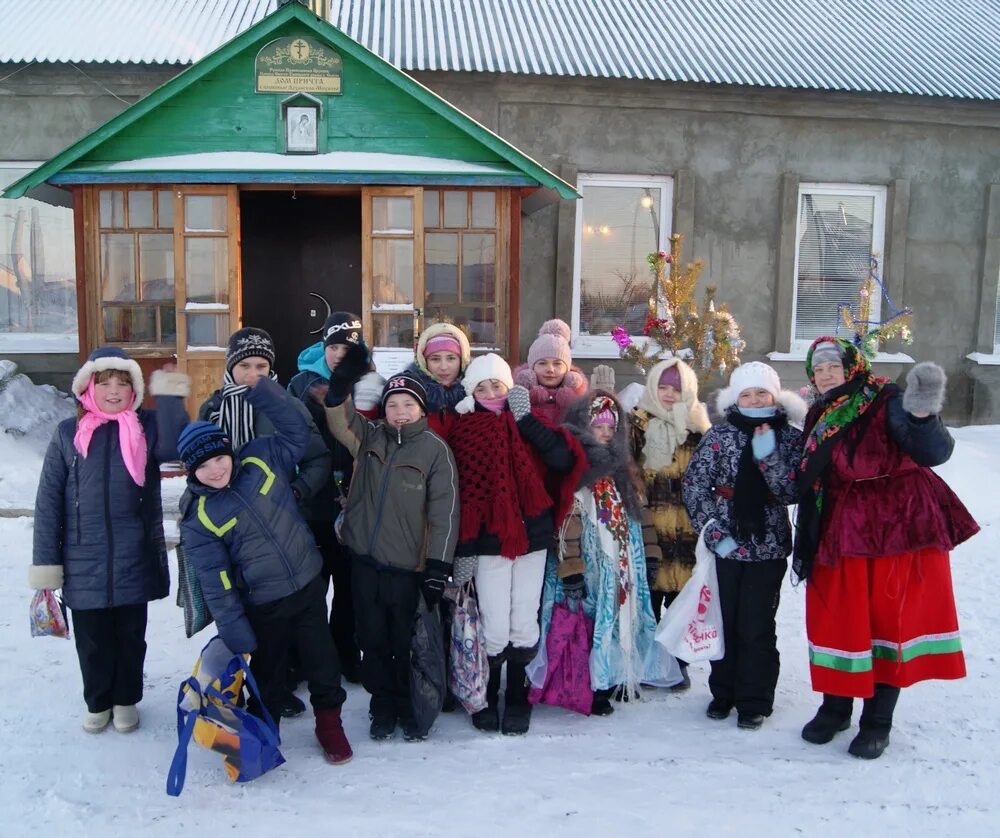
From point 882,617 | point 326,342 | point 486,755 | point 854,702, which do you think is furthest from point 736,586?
point 326,342

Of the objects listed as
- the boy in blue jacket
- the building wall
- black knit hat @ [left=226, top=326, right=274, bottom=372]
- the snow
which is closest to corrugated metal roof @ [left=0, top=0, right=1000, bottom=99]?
the building wall

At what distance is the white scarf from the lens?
4.04m

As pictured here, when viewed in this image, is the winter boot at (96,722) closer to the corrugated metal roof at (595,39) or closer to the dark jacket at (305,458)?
the dark jacket at (305,458)

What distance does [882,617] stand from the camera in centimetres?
346

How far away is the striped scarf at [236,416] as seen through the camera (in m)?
3.54

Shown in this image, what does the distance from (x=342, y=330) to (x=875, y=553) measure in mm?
2413

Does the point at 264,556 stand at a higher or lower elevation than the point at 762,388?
lower

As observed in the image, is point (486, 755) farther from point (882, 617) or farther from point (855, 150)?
point (855, 150)

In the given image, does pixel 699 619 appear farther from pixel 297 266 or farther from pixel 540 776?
pixel 297 266

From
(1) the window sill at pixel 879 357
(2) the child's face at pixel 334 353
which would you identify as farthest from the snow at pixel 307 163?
(1) the window sill at pixel 879 357

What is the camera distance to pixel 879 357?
35.5ft

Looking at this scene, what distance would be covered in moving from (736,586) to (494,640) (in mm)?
1058

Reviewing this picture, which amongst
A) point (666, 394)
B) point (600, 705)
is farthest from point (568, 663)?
point (666, 394)

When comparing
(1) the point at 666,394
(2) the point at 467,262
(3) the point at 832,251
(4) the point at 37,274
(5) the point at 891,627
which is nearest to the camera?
(5) the point at 891,627
